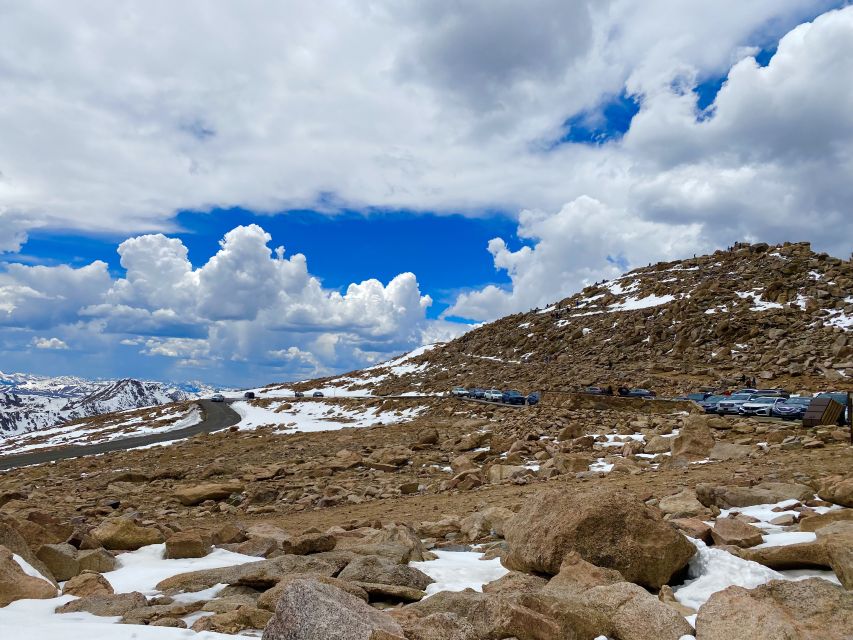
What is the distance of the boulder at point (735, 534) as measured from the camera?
779 centimetres

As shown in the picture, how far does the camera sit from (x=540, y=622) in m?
4.88

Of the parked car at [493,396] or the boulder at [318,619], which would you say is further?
the parked car at [493,396]

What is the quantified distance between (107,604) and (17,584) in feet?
3.68

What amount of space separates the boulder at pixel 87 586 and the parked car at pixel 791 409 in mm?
30736

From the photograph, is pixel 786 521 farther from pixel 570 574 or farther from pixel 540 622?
pixel 540 622

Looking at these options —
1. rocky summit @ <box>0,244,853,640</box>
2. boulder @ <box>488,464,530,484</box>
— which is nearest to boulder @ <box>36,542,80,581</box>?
rocky summit @ <box>0,244,853,640</box>

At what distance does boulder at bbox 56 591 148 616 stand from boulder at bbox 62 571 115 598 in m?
0.42

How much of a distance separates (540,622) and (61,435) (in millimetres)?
76470

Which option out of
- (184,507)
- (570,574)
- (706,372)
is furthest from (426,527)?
(706,372)

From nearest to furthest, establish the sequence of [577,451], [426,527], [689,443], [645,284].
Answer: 1. [426,527]
2. [689,443]
3. [577,451]
4. [645,284]

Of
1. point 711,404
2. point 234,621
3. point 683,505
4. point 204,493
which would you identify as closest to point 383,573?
point 234,621

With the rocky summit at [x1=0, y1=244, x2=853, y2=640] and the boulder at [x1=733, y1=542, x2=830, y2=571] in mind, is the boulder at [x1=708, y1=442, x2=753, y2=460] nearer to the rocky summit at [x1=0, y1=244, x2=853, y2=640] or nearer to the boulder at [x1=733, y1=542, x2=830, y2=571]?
the rocky summit at [x1=0, y1=244, x2=853, y2=640]

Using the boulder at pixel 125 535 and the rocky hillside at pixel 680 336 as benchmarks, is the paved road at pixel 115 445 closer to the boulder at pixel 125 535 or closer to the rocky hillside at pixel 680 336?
the rocky hillside at pixel 680 336

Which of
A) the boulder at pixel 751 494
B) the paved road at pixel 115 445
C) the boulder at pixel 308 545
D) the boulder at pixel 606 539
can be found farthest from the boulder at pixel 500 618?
the paved road at pixel 115 445
